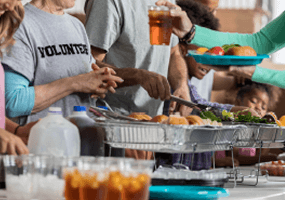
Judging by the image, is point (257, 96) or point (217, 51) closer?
point (217, 51)

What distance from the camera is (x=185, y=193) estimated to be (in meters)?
0.88

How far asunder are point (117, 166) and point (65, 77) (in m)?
0.78

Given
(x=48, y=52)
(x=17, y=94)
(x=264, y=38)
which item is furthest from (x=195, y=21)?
(x=17, y=94)

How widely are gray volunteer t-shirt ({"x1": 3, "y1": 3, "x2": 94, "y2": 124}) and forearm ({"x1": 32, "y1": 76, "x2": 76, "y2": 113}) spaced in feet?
0.17

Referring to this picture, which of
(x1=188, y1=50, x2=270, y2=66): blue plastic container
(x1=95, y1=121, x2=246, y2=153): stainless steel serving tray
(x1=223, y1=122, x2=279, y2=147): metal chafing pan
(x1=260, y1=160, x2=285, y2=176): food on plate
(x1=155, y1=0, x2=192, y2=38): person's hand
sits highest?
(x1=155, y1=0, x2=192, y2=38): person's hand

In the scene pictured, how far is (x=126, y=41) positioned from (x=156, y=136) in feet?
3.17

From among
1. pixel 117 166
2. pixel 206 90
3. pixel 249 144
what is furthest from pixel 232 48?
pixel 206 90

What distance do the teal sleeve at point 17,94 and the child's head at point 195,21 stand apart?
127 cm

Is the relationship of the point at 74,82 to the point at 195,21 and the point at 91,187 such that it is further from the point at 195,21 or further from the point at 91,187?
the point at 195,21

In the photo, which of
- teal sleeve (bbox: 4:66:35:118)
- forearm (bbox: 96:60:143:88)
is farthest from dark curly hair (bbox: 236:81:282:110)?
teal sleeve (bbox: 4:66:35:118)

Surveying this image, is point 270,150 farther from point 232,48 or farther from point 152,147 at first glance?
point 152,147

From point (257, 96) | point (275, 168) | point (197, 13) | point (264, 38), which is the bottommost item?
point (257, 96)

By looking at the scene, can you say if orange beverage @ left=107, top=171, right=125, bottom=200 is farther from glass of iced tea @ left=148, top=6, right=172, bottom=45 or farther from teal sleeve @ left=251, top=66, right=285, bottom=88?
teal sleeve @ left=251, top=66, right=285, bottom=88

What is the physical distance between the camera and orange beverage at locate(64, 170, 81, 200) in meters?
0.67
